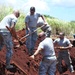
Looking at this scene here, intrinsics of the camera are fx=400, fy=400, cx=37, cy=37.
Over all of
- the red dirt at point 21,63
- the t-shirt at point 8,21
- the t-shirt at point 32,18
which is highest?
the t-shirt at point 8,21

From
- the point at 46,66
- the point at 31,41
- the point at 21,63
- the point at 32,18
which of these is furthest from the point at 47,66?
the point at 31,41

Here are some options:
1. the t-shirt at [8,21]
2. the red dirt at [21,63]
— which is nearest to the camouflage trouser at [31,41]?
the red dirt at [21,63]

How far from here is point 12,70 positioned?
50.0 ft

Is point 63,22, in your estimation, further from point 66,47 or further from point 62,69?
point 66,47

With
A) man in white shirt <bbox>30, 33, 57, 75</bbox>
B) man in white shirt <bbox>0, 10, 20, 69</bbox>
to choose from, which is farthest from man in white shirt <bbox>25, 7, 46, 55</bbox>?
man in white shirt <bbox>30, 33, 57, 75</bbox>

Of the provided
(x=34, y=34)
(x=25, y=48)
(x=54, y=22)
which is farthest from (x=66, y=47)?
(x=54, y=22)

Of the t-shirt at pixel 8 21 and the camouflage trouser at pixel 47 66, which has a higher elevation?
the t-shirt at pixel 8 21

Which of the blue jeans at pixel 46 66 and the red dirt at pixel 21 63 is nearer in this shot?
the blue jeans at pixel 46 66

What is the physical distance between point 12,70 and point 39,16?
108 inches

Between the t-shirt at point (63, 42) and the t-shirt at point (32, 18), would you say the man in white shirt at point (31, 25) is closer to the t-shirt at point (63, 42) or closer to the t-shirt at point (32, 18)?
the t-shirt at point (32, 18)

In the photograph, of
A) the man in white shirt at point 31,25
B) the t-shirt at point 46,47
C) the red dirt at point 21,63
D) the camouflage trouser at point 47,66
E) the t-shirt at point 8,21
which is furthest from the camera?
the man in white shirt at point 31,25

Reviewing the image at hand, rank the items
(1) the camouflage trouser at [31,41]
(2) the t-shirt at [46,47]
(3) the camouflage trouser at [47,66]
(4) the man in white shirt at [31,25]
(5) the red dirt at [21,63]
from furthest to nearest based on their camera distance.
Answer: (1) the camouflage trouser at [31,41] → (4) the man in white shirt at [31,25] → (5) the red dirt at [21,63] → (3) the camouflage trouser at [47,66] → (2) the t-shirt at [46,47]

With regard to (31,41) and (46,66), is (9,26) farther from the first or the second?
(31,41)

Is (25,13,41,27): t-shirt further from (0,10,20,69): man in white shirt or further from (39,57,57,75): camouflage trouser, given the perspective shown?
(39,57,57,75): camouflage trouser
